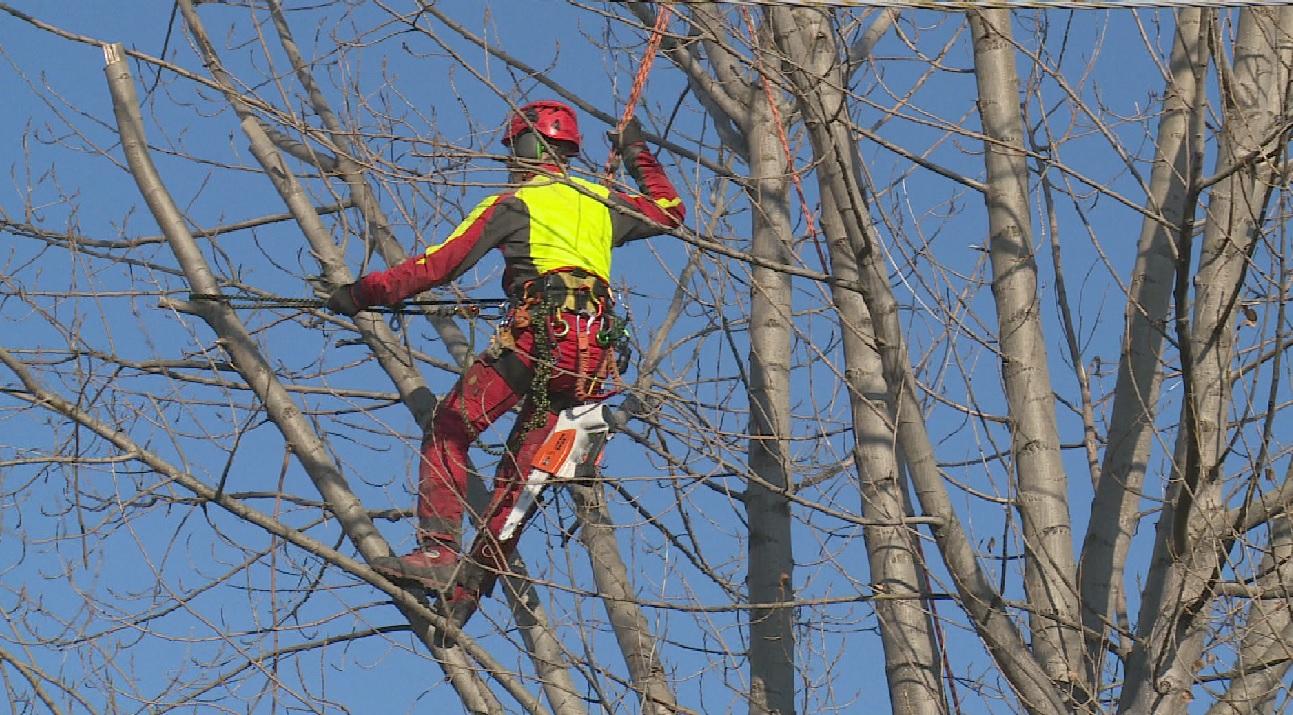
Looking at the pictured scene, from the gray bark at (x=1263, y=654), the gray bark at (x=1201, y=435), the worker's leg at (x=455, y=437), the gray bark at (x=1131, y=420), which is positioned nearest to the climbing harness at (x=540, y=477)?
the worker's leg at (x=455, y=437)

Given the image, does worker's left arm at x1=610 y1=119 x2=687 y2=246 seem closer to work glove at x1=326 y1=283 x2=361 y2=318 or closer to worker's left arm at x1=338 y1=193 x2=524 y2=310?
worker's left arm at x1=338 y1=193 x2=524 y2=310

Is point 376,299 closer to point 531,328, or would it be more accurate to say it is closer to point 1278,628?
point 531,328

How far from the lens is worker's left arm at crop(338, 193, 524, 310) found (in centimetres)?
619

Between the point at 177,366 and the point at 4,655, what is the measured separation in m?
1.44

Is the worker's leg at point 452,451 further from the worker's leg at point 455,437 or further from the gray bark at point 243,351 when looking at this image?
the gray bark at point 243,351

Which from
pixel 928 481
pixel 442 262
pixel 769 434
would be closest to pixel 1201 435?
pixel 928 481

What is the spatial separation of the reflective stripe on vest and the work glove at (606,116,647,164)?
0.32 metres

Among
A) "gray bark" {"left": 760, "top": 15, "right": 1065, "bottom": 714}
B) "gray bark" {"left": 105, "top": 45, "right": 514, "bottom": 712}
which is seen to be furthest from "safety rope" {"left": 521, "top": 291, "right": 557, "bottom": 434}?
"gray bark" {"left": 760, "top": 15, "right": 1065, "bottom": 714}

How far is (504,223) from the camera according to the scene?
631 cm

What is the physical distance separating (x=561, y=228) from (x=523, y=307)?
288 millimetres

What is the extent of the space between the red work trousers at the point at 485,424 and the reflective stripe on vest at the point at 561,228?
19 centimetres

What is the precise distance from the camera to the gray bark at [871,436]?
5.29 m

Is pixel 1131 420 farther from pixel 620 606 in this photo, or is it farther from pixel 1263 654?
pixel 620 606

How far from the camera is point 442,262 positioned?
620 centimetres
